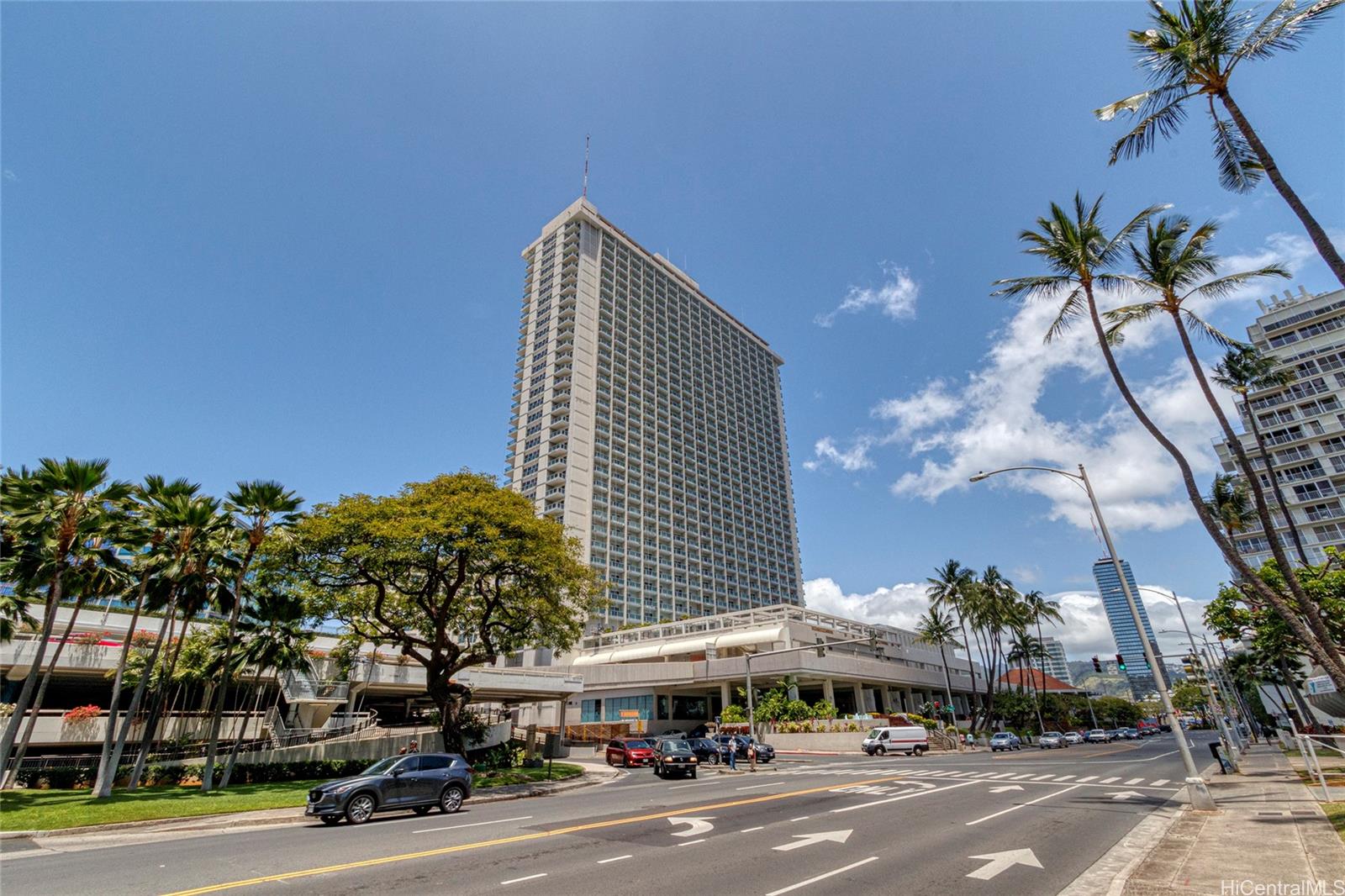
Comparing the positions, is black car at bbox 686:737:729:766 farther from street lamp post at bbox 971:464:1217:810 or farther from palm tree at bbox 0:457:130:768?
palm tree at bbox 0:457:130:768

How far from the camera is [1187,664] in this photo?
1351 inches

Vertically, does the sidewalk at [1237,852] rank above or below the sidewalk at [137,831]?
below

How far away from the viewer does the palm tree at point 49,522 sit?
20922 millimetres

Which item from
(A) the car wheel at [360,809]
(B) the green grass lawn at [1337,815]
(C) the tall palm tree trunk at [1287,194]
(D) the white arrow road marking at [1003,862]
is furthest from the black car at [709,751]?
(C) the tall palm tree trunk at [1287,194]

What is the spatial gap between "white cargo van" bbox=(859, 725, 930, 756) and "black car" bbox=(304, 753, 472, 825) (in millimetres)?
34171

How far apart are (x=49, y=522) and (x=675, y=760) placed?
25.9 metres

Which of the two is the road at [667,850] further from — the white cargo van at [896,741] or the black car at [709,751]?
the white cargo van at [896,741]

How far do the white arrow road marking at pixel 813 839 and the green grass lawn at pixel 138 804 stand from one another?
15.8 metres

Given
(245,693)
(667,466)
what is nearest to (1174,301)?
(245,693)

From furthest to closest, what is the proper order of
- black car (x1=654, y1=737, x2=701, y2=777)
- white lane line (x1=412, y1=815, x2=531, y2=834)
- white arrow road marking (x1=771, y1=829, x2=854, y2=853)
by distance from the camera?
black car (x1=654, y1=737, x2=701, y2=777)
white lane line (x1=412, y1=815, x2=531, y2=834)
white arrow road marking (x1=771, y1=829, x2=854, y2=853)

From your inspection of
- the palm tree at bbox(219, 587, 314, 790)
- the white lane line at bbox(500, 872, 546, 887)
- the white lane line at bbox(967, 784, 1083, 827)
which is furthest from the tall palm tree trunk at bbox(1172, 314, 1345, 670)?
the palm tree at bbox(219, 587, 314, 790)

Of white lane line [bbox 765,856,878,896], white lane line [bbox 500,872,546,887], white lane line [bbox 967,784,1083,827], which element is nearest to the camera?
white lane line [bbox 765,856,878,896]

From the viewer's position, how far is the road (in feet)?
30.8

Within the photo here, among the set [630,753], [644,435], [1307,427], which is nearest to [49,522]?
[630,753]
